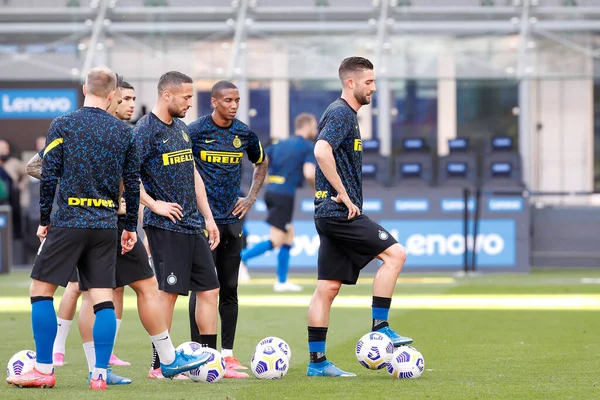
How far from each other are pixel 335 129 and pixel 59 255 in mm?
2010

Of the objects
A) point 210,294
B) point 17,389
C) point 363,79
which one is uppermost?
point 363,79

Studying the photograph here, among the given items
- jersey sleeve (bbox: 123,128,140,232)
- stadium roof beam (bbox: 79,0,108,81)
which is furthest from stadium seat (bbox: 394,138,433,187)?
jersey sleeve (bbox: 123,128,140,232)

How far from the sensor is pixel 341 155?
26.8 ft

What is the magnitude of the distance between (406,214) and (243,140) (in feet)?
38.8

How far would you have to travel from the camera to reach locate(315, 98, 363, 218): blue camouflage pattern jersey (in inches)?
318

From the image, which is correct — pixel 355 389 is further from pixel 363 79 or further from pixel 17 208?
pixel 17 208

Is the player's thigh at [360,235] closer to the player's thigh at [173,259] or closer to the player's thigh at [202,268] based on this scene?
the player's thigh at [202,268]

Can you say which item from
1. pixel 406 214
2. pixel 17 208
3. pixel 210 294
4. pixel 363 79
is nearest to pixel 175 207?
pixel 210 294

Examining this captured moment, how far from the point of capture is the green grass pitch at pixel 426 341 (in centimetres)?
718

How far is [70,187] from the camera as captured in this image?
734cm

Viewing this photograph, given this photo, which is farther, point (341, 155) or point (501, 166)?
point (501, 166)

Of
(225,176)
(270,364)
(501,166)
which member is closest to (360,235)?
(270,364)

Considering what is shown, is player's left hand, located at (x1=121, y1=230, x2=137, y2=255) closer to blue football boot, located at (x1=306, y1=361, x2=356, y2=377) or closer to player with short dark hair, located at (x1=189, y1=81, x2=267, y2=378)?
player with short dark hair, located at (x1=189, y1=81, x2=267, y2=378)

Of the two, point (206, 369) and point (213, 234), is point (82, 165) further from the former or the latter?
point (206, 369)
